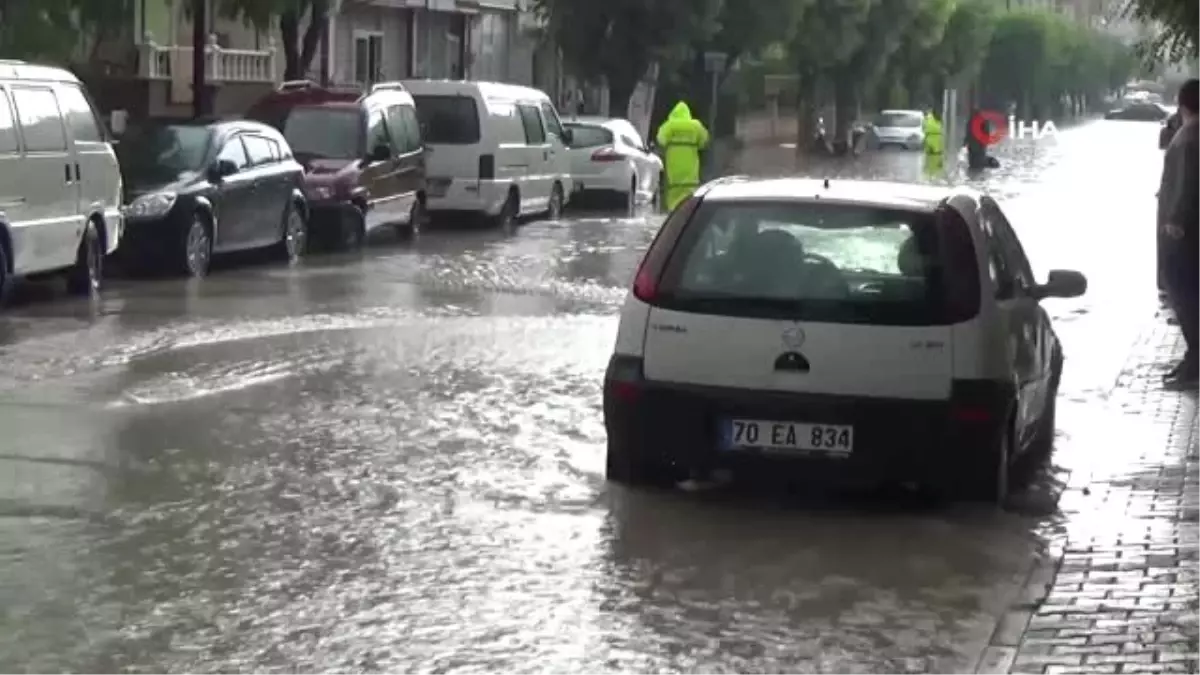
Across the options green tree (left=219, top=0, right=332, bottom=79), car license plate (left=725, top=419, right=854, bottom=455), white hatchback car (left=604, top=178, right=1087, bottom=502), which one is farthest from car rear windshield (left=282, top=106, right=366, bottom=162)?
car license plate (left=725, top=419, right=854, bottom=455)

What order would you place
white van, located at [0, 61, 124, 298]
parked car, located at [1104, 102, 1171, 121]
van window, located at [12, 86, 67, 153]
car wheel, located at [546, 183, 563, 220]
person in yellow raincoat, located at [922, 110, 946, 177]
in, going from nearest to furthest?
white van, located at [0, 61, 124, 298], van window, located at [12, 86, 67, 153], car wheel, located at [546, 183, 563, 220], person in yellow raincoat, located at [922, 110, 946, 177], parked car, located at [1104, 102, 1171, 121]

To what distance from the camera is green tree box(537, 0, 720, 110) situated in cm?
4969

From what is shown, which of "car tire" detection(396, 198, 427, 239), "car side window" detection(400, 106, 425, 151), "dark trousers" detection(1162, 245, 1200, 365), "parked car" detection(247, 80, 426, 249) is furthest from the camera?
"car tire" detection(396, 198, 427, 239)

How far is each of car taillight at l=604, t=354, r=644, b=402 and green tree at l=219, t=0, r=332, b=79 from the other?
20.3 meters

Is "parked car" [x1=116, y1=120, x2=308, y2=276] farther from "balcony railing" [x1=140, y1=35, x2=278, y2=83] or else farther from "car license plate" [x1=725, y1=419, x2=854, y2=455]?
"balcony railing" [x1=140, y1=35, x2=278, y2=83]

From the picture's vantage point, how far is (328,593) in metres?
8.73

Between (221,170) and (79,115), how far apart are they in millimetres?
3141

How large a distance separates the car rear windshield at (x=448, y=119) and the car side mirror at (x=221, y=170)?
7193 millimetres

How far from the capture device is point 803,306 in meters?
10.4

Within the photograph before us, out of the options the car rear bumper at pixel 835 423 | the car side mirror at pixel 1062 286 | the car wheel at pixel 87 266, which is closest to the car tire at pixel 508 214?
the car wheel at pixel 87 266

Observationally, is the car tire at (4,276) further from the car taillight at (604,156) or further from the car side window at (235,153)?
the car taillight at (604,156)

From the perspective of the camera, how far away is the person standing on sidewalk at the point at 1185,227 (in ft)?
46.9

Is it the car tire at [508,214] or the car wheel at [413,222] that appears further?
the car tire at [508,214]

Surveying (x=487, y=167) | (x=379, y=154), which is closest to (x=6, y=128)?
(x=379, y=154)
